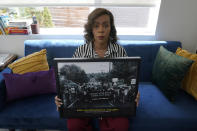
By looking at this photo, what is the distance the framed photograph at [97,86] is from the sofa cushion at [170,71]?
0.53 m

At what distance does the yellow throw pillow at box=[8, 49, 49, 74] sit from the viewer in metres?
1.48

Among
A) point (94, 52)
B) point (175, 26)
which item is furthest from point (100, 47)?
point (175, 26)

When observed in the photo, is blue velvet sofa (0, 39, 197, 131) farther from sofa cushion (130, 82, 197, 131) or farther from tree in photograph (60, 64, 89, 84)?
tree in photograph (60, 64, 89, 84)

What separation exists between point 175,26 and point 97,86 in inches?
54.2

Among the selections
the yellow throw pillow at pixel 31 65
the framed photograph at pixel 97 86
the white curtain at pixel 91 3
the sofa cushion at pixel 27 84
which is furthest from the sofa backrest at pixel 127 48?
the framed photograph at pixel 97 86

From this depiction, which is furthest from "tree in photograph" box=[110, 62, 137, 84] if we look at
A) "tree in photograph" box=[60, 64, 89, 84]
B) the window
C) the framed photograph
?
the window

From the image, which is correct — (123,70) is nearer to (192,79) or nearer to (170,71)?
(170,71)

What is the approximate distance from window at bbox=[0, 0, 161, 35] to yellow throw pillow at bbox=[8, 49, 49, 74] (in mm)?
621

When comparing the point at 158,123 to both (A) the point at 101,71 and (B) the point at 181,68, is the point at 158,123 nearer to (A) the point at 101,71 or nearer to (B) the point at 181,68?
(B) the point at 181,68

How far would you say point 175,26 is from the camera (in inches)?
72.1

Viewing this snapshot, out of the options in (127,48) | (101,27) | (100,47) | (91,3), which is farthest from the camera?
(91,3)

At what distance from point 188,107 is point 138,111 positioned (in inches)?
17.8

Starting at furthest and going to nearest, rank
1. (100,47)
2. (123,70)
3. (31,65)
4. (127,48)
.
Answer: (127,48) → (31,65) → (100,47) → (123,70)

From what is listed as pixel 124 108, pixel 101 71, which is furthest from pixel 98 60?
pixel 124 108
